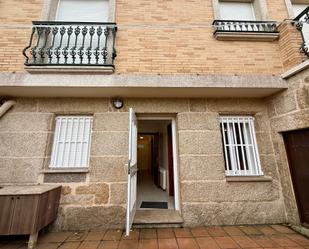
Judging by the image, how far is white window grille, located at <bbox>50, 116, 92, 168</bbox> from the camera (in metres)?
3.61

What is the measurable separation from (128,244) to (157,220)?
83cm

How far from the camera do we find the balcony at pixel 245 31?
12.3 feet

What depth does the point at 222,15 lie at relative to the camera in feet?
14.3

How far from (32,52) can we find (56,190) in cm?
297

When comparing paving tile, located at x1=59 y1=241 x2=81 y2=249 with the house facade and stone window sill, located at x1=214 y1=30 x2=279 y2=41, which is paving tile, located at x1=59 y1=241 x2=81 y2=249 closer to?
the house facade

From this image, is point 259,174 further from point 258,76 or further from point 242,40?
point 242,40

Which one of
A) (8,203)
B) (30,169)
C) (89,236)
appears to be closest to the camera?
(8,203)

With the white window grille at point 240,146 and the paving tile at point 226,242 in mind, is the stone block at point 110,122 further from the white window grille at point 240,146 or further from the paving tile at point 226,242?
the paving tile at point 226,242

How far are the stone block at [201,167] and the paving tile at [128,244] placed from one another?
1.49 m

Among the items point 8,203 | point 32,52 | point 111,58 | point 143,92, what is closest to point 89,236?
point 8,203

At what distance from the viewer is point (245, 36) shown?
12.4ft

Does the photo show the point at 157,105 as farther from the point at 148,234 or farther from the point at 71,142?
the point at 148,234

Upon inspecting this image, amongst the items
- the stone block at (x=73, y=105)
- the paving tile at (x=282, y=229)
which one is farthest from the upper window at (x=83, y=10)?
the paving tile at (x=282, y=229)

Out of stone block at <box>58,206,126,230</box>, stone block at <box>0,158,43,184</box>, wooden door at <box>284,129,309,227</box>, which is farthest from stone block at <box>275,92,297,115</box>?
stone block at <box>0,158,43,184</box>
